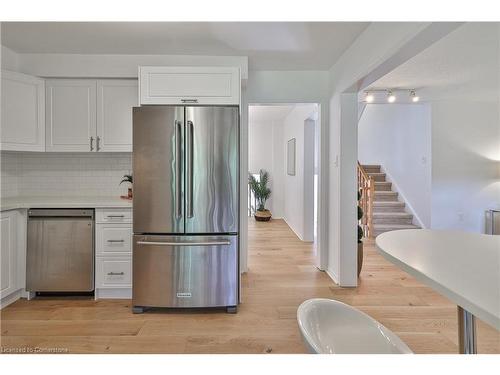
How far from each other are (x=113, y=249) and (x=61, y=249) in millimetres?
475

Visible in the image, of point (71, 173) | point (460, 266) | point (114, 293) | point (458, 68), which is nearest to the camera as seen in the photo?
point (460, 266)

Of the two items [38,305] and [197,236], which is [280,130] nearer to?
[197,236]

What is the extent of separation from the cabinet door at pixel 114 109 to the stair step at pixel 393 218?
16.2 feet

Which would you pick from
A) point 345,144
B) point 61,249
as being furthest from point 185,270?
point 345,144

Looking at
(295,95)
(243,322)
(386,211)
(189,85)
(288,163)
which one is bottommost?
(243,322)

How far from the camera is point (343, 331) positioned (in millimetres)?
1036

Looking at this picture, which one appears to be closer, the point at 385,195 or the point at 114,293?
the point at 114,293

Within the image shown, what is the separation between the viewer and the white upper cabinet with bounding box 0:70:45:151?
2.93 metres

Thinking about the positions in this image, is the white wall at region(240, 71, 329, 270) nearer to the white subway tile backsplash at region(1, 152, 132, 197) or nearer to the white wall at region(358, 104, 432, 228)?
the white subway tile backsplash at region(1, 152, 132, 197)

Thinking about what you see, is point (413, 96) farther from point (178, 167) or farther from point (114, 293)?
point (114, 293)

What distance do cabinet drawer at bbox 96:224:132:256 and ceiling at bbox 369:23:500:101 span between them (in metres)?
3.35

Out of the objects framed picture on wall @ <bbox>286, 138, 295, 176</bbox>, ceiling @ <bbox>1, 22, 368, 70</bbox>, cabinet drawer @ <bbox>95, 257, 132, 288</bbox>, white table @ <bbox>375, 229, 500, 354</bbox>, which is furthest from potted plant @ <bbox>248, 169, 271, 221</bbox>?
white table @ <bbox>375, 229, 500, 354</bbox>

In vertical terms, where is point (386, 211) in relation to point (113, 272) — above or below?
above

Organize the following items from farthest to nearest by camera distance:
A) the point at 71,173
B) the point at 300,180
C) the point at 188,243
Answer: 1. the point at 300,180
2. the point at 71,173
3. the point at 188,243
